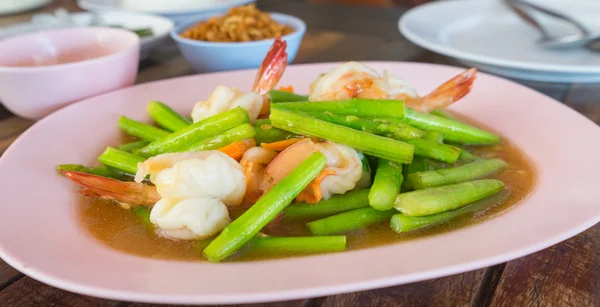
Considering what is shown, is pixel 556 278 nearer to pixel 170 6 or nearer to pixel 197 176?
pixel 197 176

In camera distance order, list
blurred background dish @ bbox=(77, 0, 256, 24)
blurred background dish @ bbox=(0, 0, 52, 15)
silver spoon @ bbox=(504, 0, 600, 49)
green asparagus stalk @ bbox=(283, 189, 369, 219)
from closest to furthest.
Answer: green asparagus stalk @ bbox=(283, 189, 369, 219) < silver spoon @ bbox=(504, 0, 600, 49) < blurred background dish @ bbox=(77, 0, 256, 24) < blurred background dish @ bbox=(0, 0, 52, 15)

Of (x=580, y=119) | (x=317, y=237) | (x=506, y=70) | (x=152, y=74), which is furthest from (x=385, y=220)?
(x=152, y=74)

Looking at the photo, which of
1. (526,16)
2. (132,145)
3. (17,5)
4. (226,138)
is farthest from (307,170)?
(17,5)

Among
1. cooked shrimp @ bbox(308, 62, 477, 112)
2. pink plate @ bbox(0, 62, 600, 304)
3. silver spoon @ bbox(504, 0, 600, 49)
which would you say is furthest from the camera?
silver spoon @ bbox(504, 0, 600, 49)

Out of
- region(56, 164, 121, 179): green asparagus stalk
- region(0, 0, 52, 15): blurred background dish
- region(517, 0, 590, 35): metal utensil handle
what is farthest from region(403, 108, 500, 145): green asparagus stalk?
region(0, 0, 52, 15): blurred background dish

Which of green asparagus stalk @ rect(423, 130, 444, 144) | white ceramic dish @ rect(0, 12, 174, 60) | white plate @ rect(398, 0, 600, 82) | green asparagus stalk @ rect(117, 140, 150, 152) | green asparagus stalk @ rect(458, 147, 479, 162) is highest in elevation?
green asparagus stalk @ rect(423, 130, 444, 144)

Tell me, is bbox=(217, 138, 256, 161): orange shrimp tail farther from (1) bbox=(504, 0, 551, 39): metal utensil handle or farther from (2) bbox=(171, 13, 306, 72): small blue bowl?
(1) bbox=(504, 0, 551, 39): metal utensil handle

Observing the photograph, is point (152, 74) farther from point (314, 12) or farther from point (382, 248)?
point (382, 248)
